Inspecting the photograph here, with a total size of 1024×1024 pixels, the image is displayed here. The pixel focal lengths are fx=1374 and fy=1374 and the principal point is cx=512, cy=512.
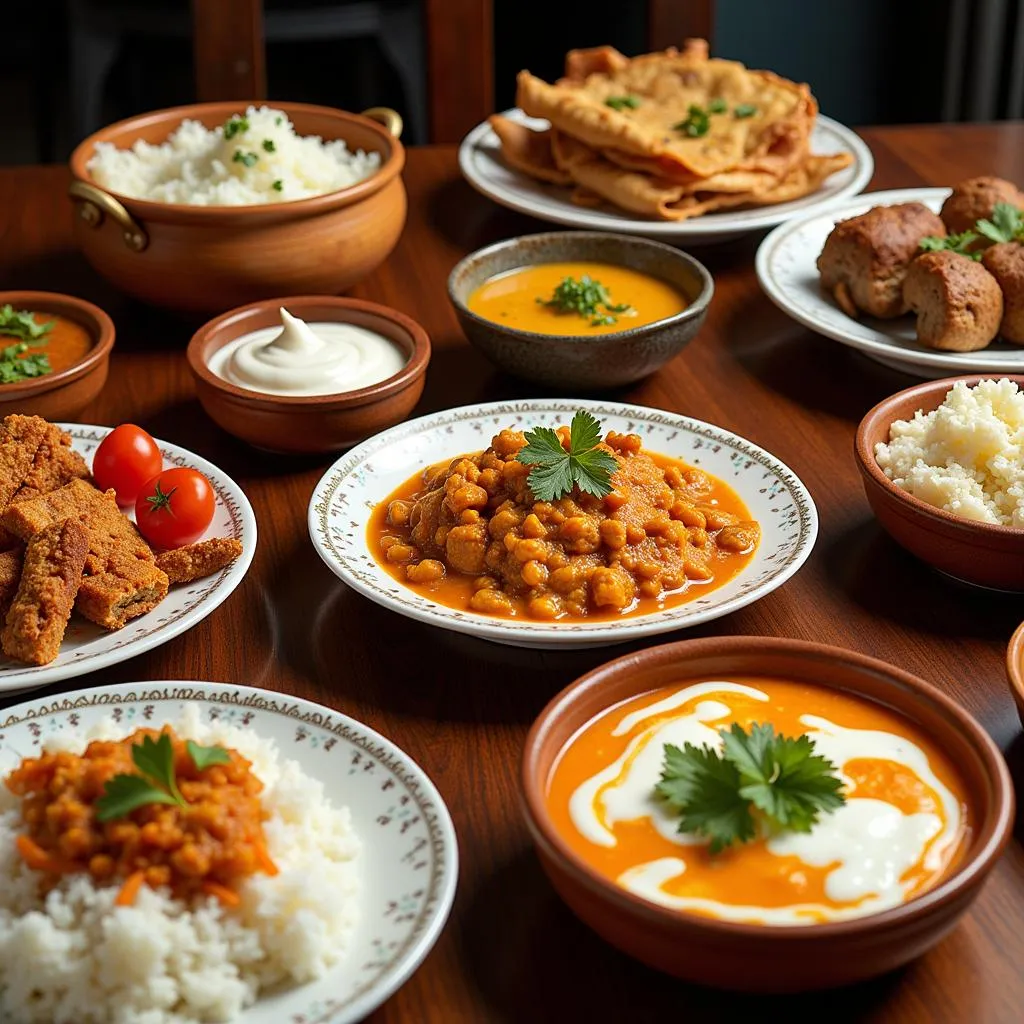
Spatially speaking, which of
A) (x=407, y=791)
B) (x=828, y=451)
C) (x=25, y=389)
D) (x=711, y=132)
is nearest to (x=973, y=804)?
(x=407, y=791)

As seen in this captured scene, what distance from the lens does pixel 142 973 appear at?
1265 mm

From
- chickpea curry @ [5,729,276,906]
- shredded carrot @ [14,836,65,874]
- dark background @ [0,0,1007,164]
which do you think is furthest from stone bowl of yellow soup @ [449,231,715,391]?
dark background @ [0,0,1007,164]

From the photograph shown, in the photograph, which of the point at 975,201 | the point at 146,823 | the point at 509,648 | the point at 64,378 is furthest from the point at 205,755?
the point at 975,201

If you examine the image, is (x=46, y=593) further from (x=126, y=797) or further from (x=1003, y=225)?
(x=1003, y=225)

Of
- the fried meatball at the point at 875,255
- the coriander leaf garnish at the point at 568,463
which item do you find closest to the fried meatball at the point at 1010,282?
the fried meatball at the point at 875,255

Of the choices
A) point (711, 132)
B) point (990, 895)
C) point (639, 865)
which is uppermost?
point (711, 132)

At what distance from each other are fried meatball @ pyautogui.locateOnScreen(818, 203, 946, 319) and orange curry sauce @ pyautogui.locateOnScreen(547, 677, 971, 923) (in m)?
1.33

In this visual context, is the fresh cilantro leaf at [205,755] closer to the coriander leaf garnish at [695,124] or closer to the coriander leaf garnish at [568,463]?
the coriander leaf garnish at [568,463]

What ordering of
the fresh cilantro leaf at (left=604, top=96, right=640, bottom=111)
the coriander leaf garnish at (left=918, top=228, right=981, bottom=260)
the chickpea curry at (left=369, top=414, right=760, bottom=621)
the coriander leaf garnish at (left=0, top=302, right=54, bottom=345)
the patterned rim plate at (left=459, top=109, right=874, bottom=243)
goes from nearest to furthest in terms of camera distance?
the chickpea curry at (left=369, top=414, right=760, bottom=621), the coriander leaf garnish at (left=0, top=302, right=54, bottom=345), the coriander leaf garnish at (left=918, top=228, right=981, bottom=260), the patterned rim plate at (left=459, top=109, right=874, bottom=243), the fresh cilantro leaf at (left=604, top=96, right=640, bottom=111)

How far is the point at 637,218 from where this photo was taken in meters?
3.21

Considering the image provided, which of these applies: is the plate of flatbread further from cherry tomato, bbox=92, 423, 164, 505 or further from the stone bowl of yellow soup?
cherry tomato, bbox=92, 423, 164, 505

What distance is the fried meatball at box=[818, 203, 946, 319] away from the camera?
2.70 metres

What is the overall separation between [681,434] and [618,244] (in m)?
0.75

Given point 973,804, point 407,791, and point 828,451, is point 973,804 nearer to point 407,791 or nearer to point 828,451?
point 407,791
